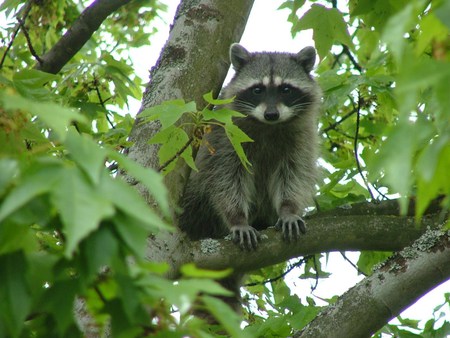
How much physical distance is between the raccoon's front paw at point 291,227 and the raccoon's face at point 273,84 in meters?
1.31

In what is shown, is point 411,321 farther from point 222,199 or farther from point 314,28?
point 314,28

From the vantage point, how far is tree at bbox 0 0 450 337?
167cm

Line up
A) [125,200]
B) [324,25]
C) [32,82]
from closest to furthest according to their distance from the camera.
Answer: [125,200] < [32,82] < [324,25]

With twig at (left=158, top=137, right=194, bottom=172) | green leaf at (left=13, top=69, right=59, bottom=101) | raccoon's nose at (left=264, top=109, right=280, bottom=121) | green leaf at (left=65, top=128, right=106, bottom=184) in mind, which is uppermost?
raccoon's nose at (left=264, top=109, right=280, bottom=121)

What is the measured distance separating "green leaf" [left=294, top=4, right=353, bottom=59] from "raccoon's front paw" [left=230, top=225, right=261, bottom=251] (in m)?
1.30

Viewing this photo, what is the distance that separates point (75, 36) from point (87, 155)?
3.37m

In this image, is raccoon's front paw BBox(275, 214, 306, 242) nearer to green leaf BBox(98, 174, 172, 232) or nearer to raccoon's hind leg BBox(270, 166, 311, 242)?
raccoon's hind leg BBox(270, 166, 311, 242)

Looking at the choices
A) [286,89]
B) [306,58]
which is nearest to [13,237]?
[286,89]

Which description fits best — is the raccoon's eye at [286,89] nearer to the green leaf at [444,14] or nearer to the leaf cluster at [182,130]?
the leaf cluster at [182,130]

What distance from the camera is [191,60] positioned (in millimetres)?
4512

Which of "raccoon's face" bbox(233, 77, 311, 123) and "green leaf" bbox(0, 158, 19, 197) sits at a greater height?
"raccoon's face" bbox(233, 77, 311, 123)

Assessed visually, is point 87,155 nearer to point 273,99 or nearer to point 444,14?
point 444,14

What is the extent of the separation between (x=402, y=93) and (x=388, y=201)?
3.44m

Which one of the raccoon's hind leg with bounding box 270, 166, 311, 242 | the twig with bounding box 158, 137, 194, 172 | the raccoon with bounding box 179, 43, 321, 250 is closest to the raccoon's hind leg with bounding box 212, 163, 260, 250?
the raccoon with bounding box 179, 43, 321, 250
